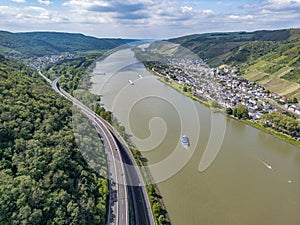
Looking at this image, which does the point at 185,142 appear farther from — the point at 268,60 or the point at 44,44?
the point at 44,44

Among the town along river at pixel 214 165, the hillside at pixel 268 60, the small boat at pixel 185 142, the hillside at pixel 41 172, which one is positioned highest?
the hillside at pixel 268 60

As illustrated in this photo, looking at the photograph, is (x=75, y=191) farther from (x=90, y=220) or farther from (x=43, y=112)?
(x=43, y=112)

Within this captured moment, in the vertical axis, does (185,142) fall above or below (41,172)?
below

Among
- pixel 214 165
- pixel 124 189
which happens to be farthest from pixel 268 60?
pixel 124 189

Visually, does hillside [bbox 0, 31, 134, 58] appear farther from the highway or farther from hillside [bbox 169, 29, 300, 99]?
the highway

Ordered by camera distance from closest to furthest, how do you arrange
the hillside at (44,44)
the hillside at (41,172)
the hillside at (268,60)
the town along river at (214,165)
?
the hillside at (41,172) → the town along river at (214,165) → the hillside at (268,60) → the hillside at (44,44)

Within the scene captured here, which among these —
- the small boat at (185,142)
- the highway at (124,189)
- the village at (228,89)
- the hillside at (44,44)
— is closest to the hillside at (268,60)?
the village at (228,89)

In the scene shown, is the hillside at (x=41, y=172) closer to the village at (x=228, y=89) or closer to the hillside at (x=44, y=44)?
the village at (x=228, y=89)
